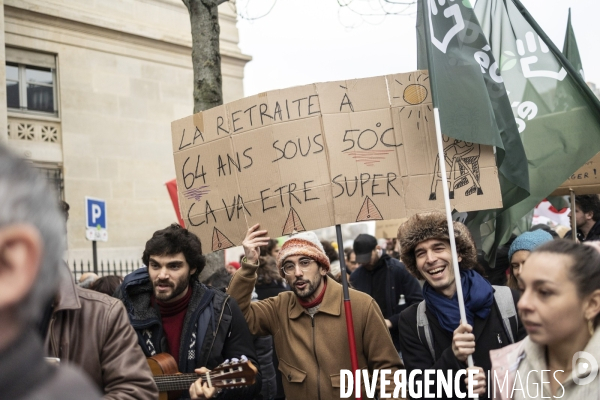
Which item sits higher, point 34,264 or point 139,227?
point 139,227

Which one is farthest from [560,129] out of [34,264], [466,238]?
[34,264]

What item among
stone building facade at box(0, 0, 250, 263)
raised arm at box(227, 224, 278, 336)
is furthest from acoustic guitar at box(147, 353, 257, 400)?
stone building facade at box(0, 0, 250, 263)

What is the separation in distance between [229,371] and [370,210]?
1281mm

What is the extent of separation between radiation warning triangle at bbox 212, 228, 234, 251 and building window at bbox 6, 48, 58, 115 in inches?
480

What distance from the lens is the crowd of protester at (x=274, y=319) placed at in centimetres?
106

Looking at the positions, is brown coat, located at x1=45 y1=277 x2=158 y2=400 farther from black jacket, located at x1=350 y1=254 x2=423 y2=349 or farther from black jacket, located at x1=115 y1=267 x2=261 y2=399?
black jacket, located at x1=350 y1=254 x2=423 y2=349

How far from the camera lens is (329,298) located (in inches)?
169

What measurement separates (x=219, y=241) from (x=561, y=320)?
239 centimetres

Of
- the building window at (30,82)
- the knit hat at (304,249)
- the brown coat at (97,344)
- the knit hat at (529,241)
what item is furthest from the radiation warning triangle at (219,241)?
the building window at (30,82)

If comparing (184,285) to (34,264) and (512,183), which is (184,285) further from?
(34,264)

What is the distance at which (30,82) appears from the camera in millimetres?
15312

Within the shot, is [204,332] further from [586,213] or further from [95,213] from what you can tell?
[95,213]

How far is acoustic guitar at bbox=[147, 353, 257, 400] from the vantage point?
11.5ft

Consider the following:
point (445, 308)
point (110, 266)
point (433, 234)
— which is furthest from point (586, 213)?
point (110, 266)
